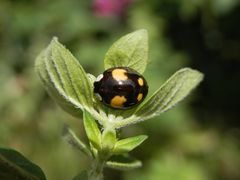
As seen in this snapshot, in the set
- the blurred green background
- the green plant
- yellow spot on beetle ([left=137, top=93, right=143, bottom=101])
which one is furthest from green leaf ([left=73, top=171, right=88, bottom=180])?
the blurred green background

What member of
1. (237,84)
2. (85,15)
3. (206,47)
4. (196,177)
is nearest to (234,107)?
(237,84)

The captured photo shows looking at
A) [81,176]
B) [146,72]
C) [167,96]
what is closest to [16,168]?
[81,176]

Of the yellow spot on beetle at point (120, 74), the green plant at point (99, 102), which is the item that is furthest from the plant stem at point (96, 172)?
the yellow spot on beetle at point (120, 74)

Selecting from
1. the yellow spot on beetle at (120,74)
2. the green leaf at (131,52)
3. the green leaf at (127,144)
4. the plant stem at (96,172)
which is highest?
the green leaf at (131,52)

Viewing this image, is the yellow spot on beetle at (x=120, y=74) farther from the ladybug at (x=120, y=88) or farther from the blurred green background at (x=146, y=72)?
the blurred green background at (x=146, y=72)

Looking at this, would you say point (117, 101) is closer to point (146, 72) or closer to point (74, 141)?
point (74, 141)
